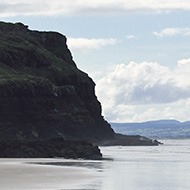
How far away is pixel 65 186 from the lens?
144ft

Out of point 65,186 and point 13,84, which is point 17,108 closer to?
point 13,84

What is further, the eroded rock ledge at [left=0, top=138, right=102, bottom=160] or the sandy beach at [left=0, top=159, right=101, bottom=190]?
the eroded rock ledge at [left=0, top=138, right=102, bottom=160]

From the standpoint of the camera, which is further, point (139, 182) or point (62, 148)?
point (62, 148)

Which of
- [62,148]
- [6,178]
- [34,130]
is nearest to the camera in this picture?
[6,178]

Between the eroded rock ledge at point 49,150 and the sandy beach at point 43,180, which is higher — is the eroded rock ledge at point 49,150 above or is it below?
above

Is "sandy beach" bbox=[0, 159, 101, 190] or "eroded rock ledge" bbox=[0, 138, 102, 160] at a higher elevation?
"eroded rock ledge" bbox=[0, 138, 102, 160]

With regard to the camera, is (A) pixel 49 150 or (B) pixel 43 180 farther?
(A) pixel 49 150

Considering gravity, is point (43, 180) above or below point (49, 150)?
below

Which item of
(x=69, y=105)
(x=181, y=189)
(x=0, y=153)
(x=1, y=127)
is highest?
(x=69, y=105)

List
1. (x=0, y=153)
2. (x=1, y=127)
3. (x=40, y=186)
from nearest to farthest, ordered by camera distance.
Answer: (x=40, y=186)
(x=0, y=153)
(x=1, y=127)

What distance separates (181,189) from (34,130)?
125551mm

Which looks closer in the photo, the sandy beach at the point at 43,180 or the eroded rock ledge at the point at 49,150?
the sandy beach at the point at 43,180

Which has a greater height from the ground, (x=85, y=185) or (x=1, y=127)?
(x=1, y=127)

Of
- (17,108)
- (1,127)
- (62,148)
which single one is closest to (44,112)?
(17,108)
